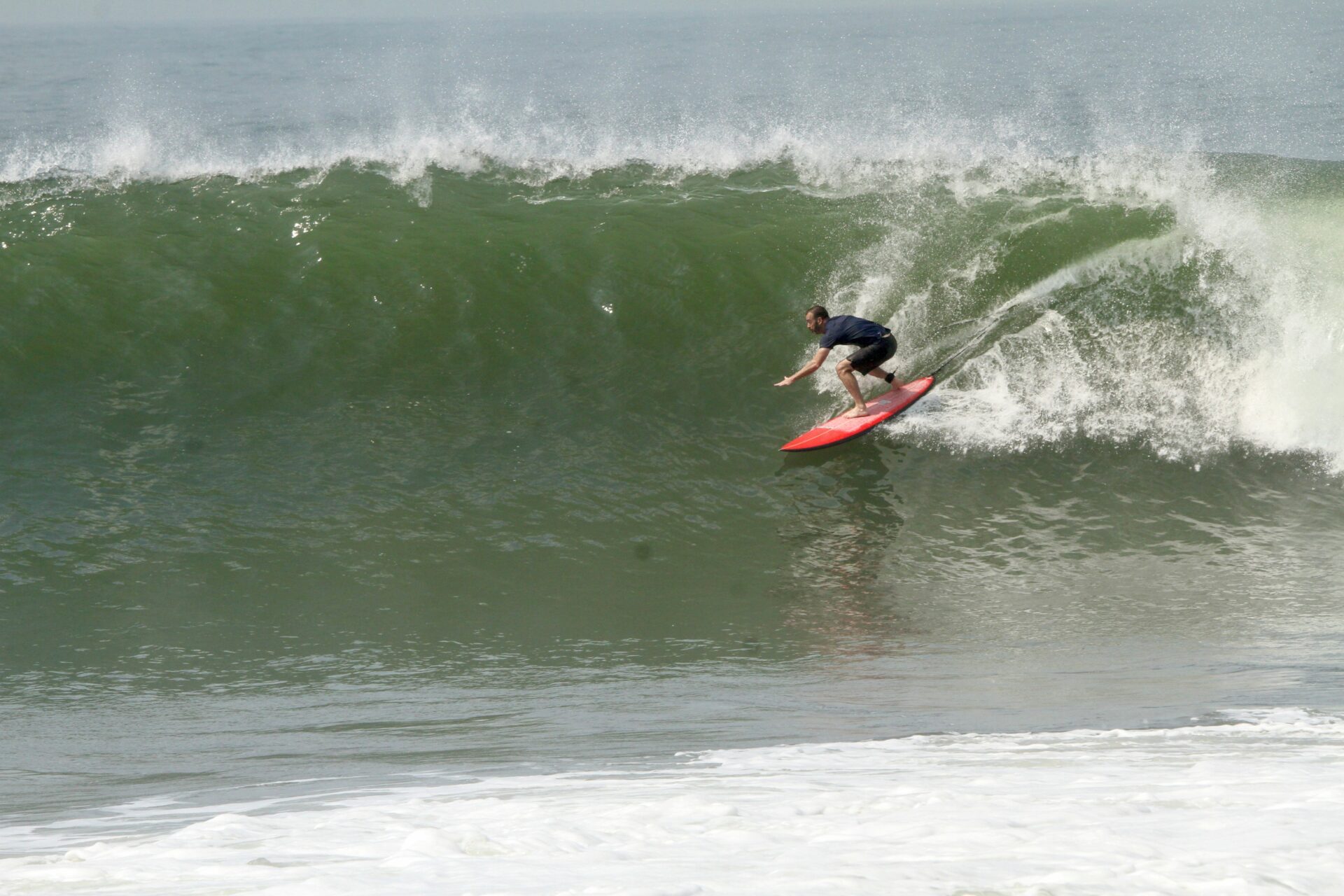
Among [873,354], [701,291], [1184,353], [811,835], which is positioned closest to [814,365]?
[873,354]

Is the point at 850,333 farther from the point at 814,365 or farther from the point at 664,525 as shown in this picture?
the point at 664,525

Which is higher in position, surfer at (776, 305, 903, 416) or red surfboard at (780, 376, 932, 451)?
surfer at (776, 305, 903, 416)

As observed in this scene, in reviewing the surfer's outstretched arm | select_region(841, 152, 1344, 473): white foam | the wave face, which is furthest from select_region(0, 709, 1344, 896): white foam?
the wave face

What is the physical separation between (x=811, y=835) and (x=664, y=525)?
5.51m

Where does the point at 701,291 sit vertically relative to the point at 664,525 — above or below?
above

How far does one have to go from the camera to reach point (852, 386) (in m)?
10.3

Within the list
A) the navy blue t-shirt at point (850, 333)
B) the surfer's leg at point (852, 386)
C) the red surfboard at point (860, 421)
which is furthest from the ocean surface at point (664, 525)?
the navy blue t-shirt at point (850, 333)

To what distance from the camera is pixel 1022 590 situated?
7984 millimetres

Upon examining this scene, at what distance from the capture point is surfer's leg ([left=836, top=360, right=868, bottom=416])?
10.3m

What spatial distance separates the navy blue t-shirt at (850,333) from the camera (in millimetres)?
10219

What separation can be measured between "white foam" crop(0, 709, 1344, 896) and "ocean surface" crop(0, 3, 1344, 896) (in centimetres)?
2

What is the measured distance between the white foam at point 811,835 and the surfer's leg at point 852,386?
5.84 meters

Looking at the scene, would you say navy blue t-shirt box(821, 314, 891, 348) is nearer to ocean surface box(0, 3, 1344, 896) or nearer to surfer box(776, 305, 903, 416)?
surfer box(776, 305, 903, 416)

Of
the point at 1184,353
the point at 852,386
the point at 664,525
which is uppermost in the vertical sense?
the point at 1184,353
